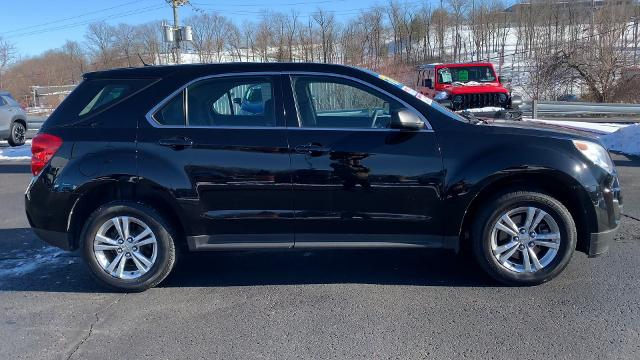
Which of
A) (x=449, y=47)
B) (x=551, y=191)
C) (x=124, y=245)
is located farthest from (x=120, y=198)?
(x=449, y=47)

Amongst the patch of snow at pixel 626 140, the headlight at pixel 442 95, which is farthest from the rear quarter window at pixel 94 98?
the headlight at pixel 442 95

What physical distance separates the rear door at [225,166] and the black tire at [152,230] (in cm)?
21

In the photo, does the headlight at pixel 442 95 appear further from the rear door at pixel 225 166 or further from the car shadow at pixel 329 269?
the rear door at pixel 225 166

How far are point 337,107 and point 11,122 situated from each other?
46.1ft

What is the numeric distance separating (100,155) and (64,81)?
63.9 m

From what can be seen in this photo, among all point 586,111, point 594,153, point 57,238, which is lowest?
point 57,238

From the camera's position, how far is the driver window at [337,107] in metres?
4.52

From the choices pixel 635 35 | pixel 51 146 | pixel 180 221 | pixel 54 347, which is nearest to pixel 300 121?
pixel 180 221

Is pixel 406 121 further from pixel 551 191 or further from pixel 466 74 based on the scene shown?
pixel 466 74

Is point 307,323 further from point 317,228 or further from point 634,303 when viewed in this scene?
point 634,303

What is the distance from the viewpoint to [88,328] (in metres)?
4.02

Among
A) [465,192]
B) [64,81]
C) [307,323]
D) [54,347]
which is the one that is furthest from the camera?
[64,81]

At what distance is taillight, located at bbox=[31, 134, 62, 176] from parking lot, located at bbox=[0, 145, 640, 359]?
105 cm

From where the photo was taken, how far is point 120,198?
4.65 metres
